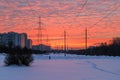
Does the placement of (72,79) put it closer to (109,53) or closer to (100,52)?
(109,53)

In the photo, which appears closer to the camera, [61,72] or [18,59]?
[61,72]

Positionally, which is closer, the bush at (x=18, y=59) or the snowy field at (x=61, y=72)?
the snowy field at (x=61, y=72)

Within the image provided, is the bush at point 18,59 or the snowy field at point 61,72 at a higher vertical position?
the bush at point 18,59

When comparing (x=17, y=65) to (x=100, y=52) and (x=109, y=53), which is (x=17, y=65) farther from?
(x=100, y=52)

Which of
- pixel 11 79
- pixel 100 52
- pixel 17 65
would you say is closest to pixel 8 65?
pixel 17 65

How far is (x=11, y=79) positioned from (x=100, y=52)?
89.0 meters

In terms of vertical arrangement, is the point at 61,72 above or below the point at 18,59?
below

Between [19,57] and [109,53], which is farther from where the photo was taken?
[109,53]

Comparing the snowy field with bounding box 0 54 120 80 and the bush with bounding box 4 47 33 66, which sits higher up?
the bush with bounding box 4 47 33 66

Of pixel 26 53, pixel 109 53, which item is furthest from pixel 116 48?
pixel 26 53

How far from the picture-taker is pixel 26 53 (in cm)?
3638

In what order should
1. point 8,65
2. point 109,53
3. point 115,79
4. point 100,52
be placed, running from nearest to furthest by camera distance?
point 115,79
point 8,65
point 109,53
point 100,52

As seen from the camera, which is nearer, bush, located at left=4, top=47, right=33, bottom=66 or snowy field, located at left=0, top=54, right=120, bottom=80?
snowy field, located at left=0, top=54, right=120, bottom=80

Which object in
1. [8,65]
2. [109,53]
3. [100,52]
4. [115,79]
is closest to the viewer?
[115,79]
